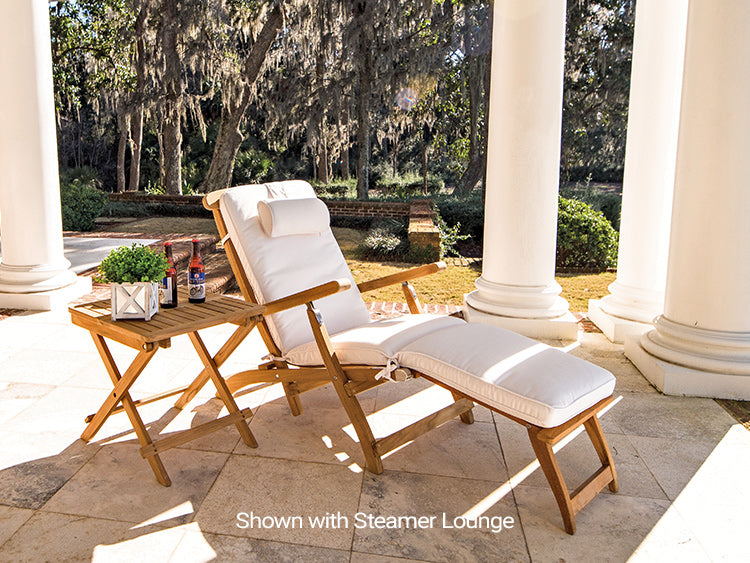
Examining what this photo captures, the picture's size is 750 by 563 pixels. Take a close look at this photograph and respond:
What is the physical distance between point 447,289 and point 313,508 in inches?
171

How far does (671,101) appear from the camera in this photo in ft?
13.5

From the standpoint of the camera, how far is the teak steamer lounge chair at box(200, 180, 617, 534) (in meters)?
2.15

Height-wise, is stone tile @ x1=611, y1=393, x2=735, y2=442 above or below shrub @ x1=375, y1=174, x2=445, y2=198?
below

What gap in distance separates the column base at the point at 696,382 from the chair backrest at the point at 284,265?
1585mm

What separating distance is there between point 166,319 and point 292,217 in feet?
2.75

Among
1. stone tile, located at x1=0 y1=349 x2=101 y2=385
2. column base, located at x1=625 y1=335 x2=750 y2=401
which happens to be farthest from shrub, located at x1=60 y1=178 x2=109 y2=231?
column base, located at x1=625 y1=335 x2=750 y2=401

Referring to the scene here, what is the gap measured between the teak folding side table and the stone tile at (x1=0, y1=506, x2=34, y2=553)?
16.2 inches

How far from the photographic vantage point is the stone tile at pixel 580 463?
2.39 metres

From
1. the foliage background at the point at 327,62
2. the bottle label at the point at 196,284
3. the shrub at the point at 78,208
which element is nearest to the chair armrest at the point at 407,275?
the bottle label at the point at 196,284

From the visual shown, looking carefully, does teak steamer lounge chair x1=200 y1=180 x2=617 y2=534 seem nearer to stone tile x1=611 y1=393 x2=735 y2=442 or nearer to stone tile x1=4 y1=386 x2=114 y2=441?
stone tile x1=4 y1=386 x2=114 y2=441

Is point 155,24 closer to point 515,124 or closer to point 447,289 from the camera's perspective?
point 447,289

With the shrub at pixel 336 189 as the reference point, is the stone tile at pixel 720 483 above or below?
below

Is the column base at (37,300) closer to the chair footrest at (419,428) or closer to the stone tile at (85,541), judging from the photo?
the stone tile at (85,541)

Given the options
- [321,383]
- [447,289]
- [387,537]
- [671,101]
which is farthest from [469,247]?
[387,537]
